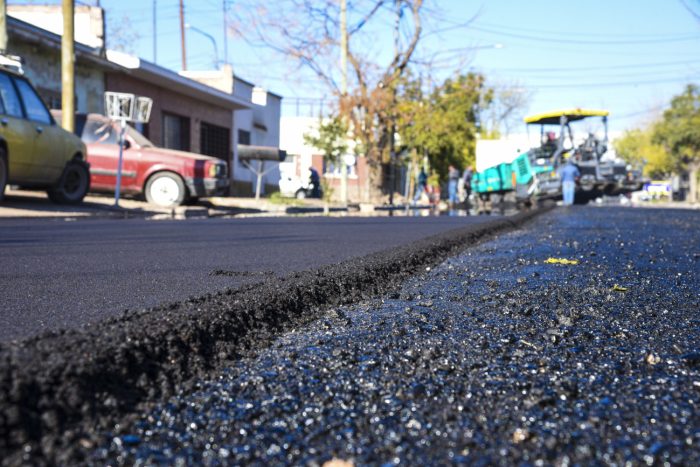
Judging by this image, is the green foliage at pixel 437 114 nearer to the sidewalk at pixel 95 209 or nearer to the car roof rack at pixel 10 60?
the sidewalk at pixel 95 209

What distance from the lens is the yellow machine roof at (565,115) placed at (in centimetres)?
2550

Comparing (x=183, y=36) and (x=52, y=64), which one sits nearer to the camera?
(x=52, y=64)

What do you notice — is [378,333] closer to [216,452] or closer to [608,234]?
[216,452]

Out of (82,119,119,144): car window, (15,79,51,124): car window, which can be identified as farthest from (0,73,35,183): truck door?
(82,119,119,144): car window

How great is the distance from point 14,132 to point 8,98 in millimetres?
528

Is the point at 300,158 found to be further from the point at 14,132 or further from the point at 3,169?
the point at 3,169

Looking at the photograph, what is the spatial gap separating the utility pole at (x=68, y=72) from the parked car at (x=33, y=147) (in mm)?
1663

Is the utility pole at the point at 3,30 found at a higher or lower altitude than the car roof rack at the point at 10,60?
higher

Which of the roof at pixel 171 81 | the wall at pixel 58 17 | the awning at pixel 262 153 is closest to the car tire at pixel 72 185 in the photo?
the roof at pixel 171 81

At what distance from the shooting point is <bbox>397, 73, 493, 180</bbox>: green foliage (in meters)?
30.3

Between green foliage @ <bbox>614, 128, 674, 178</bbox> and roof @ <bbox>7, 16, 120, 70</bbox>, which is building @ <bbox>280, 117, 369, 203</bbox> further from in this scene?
roof @ <bbox>7, 16, 120, 70</bbox>

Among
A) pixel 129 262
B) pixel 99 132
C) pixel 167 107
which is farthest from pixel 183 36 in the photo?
pixel 129 262

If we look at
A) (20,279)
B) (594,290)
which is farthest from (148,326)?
(594,290)

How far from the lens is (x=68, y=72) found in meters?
15.1
